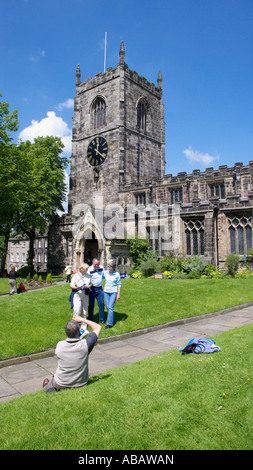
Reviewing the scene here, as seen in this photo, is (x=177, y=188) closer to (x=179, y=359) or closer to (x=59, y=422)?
(x=179, y=359)

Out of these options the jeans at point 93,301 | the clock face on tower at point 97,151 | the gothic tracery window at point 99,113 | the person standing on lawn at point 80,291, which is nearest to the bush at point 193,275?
the jeans at point 93,301

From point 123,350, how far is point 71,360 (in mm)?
3125

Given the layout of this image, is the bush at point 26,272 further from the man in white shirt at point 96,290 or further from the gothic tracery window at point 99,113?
the man in white shirt at point 96,290

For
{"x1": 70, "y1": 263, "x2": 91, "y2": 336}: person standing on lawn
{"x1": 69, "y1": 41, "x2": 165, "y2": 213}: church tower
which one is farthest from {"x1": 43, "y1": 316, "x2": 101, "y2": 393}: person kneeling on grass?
{"x1": 69, "y1": 41, "x2": 165, "y2": 213}: church tower

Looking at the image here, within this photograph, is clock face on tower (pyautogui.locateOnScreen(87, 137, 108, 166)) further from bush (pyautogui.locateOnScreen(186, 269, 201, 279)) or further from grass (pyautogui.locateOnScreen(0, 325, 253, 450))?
grass (pyautogui.locateOnScreen(0, 325, 253, 450))

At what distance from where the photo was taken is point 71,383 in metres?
4.69

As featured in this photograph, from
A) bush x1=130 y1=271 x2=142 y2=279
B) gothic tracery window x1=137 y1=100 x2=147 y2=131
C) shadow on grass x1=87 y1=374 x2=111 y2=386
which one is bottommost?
shadow on grass x1=87 y1=374 x2=111 y2=386

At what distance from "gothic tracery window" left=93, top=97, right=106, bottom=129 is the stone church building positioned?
0.13 m

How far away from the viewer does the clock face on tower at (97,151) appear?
3748 centimetres

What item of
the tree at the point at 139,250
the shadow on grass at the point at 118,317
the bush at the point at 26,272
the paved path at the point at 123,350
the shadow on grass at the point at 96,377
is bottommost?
the paved path at the point at 123,350

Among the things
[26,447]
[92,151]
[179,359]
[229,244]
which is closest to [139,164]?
[92,151]

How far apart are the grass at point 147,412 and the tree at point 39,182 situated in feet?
80.9

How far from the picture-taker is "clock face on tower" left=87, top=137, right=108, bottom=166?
3748 cm

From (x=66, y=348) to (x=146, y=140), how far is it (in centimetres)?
3730
